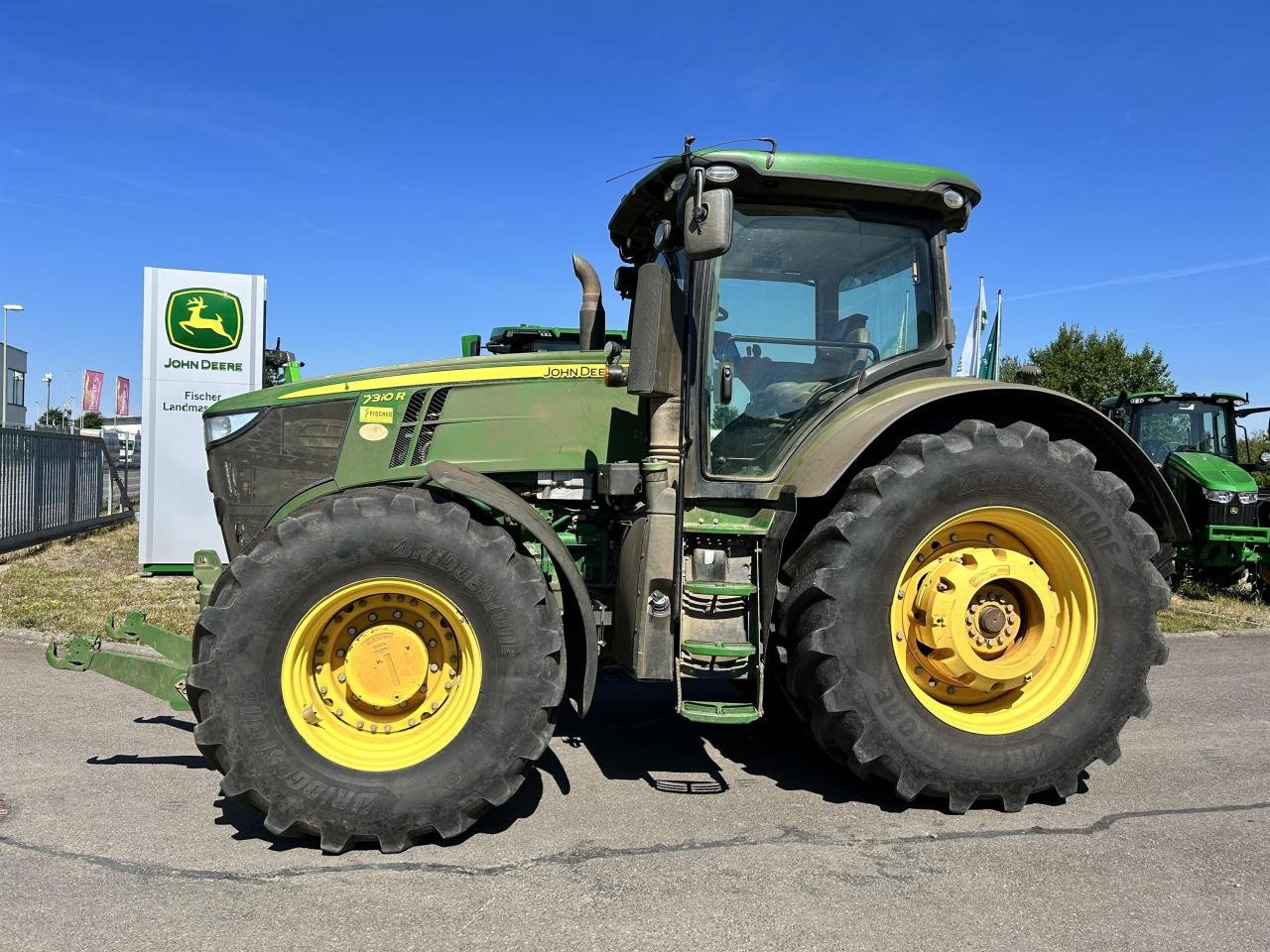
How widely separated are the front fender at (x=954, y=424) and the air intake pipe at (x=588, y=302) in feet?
4.64

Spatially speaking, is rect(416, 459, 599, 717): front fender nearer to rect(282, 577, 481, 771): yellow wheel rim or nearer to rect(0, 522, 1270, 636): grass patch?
rect(282, 577, 481, 771): yellow wheel rim

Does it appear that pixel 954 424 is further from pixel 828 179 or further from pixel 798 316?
pixel 828 179

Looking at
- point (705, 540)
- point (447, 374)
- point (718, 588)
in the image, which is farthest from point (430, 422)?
point (718, 588)

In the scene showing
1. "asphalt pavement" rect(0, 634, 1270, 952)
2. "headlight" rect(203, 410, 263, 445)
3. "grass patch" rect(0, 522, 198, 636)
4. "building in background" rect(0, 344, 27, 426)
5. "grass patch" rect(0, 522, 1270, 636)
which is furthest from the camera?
"building in background" rect(0, 344, 27, 426)

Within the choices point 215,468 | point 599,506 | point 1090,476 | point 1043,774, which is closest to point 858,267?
point 1090,476

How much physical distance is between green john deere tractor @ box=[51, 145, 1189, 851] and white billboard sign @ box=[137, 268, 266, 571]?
284 inches

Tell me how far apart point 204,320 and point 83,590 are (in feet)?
11.3

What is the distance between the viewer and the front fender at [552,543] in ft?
11.8

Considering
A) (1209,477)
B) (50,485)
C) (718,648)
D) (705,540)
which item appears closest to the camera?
(718,648)

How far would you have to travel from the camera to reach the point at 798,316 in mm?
4180

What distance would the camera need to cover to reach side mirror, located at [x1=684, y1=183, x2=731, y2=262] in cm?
348

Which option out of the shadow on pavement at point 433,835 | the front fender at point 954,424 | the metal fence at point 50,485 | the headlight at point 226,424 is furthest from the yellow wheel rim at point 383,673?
the metal fence at point 50,485

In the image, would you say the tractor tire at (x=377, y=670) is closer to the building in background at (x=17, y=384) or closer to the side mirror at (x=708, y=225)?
the side mirror at (x=708, y=225)

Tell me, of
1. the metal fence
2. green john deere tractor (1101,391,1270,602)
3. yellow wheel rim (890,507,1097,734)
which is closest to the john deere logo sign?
the metal fence
